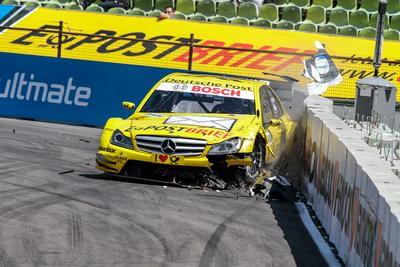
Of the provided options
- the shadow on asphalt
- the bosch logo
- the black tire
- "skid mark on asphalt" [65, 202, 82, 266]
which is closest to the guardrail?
the black tire

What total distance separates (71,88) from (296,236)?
11929mm

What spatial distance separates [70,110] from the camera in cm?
2183

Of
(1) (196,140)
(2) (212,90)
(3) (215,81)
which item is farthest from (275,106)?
(1) (196,140)

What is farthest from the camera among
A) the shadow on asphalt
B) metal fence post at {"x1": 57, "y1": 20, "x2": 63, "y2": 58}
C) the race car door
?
metal fence post at {"x1": 57, "y1": 20, "x2": 63, "y2": 58}

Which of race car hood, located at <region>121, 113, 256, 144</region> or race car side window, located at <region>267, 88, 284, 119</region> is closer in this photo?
race car hood, located at <region>121, 113, 256, 144</region>

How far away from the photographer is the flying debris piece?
20719 millimetres

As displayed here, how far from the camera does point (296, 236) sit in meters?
10.9

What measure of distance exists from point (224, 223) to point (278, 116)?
475 cm

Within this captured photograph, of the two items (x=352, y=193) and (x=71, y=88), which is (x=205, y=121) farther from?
(x=71, y=88)

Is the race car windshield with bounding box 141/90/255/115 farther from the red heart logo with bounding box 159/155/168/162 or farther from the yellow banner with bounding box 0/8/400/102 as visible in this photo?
the yellow banner with bounding box 0/8/400/102

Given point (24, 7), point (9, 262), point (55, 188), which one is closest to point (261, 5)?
point (24, 7)

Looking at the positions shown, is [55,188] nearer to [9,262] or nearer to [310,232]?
[310,232]

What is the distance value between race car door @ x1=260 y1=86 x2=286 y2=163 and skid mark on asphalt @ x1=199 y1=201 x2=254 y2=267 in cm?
221

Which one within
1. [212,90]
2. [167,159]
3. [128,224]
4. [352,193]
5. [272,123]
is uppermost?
[212,90]
